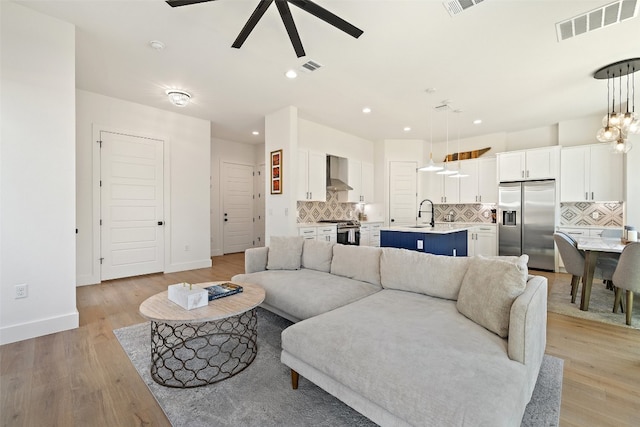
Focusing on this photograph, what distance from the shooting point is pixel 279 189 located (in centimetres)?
492

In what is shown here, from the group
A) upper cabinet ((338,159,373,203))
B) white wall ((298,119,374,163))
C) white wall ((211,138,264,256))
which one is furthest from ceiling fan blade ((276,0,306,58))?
white wall ((211,138,264,256))

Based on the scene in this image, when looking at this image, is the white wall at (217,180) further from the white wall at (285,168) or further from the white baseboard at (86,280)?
the white baseboard at (86,280)

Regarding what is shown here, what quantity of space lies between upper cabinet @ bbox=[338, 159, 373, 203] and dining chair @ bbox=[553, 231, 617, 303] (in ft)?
12.3

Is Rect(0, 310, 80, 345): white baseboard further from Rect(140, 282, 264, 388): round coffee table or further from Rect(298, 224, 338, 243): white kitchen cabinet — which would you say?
Rect(298, 224, 338, 243): white kitchen cabinet

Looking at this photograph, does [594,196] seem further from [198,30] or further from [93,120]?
[93,120]

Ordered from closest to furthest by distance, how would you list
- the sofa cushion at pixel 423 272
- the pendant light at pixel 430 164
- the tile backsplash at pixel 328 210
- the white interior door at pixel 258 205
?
the sofa cushion at pixel 423 272 → the pendant light at pixel 430 164 → the tile backsplash at pixel 328 210 → the white interior door at pixel 258 205

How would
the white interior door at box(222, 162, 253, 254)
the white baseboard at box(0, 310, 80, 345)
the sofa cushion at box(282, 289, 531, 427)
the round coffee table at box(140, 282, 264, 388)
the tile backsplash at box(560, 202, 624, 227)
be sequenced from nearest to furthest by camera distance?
the sofa cushion at box(282, 289, 531, 427) → the round coffee table at box(140, 282, 264, 388) → the white baseboard at box(0, 310, 80, 345) → the tile backsplash at box(560, 202, 624, 227) → the white interior door at box(222, 162, 253, 254)

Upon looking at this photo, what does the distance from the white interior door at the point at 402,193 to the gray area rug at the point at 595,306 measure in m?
3.19

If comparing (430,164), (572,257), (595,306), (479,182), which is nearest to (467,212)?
(479,182)

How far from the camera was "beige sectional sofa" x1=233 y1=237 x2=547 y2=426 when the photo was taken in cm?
116

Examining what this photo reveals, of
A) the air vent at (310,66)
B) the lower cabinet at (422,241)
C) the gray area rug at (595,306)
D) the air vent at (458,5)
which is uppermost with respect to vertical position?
the air vent at (310,66)

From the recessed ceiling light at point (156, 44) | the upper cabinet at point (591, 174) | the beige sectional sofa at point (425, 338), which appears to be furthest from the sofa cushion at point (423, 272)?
the upper cabinet at point (591, 174)

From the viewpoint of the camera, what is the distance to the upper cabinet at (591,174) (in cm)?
482

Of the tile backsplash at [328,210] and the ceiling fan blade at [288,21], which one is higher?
the ceiling fan blade at [288,21]
